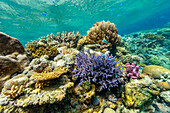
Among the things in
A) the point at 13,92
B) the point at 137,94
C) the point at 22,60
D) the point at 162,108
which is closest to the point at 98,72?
the point at 137,94

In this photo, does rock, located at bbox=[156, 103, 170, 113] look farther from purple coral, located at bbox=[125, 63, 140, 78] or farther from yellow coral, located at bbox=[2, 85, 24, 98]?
yellow coral, located at bbox=[2, 85, 24, 98]

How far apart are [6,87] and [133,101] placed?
3.77 meters

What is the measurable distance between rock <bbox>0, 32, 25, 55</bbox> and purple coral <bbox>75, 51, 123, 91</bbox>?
2408 millimetres

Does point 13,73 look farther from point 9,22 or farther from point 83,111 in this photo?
point 9,22

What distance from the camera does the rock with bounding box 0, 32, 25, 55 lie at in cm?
251

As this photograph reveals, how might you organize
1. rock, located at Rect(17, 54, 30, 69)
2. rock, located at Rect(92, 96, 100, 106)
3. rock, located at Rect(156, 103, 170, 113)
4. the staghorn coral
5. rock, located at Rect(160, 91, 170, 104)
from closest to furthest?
rock, located at Rect(92, 96, 100, 106), rock, located at Rect(17, 54, 30, 69), rock, located at Rect(156, 103, 170, 113), rock, located at Rect(160, 91, 170, 104), the staghorn coral

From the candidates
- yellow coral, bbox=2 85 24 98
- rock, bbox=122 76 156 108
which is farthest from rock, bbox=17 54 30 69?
rock, bbox=122 76 156 108

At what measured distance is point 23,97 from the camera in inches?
71.0

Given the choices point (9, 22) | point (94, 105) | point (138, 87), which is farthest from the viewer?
point (9, 22)

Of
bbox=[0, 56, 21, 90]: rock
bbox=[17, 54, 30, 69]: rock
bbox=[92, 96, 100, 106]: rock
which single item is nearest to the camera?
bbox=[0, 56, 21, 90]: rock

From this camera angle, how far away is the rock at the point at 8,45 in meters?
2.51

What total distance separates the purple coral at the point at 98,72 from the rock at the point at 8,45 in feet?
7.90

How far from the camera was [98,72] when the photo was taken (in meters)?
2.53

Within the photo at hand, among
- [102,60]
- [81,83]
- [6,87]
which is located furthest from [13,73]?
[102,60]
